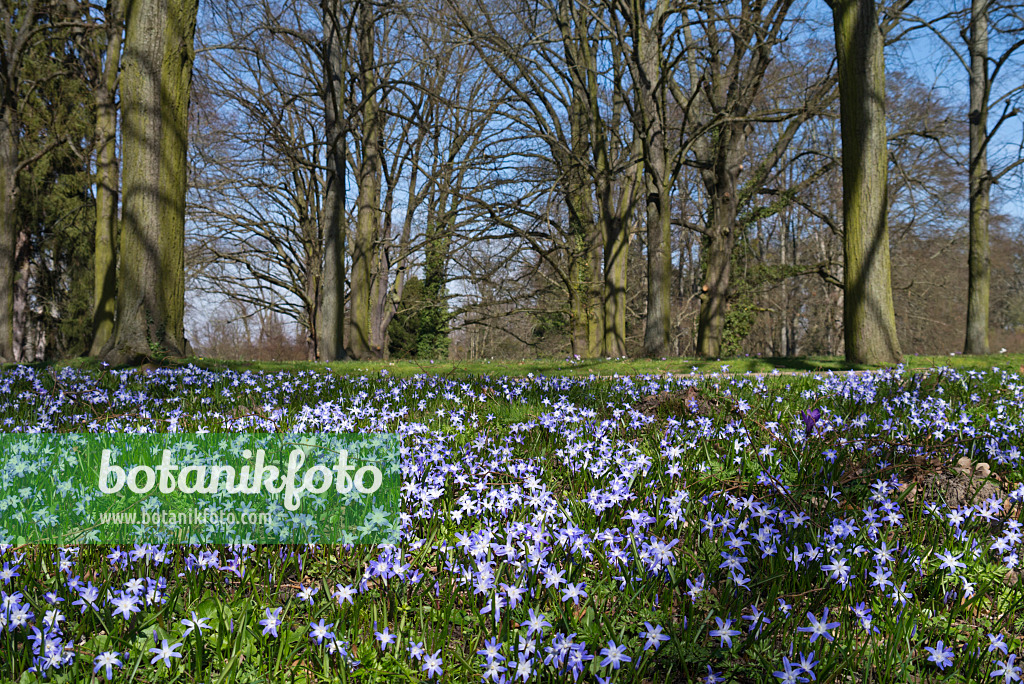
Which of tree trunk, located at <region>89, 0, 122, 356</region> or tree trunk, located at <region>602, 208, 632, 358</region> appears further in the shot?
tree trunk, located at <region>602, 208, 632, 358</region>

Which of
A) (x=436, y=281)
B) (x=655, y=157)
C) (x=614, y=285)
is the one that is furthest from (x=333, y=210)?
(x=436, y=281)

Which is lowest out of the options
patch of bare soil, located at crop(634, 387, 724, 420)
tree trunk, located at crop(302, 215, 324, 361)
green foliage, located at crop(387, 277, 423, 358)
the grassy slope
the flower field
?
the flower field

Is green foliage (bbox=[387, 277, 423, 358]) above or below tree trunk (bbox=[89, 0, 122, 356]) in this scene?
below

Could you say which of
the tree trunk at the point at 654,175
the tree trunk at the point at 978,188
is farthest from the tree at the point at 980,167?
the tree trunk at the point at 654,175

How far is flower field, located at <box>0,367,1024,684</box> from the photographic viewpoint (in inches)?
63.2

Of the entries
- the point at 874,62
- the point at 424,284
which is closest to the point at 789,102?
the point at 874,62

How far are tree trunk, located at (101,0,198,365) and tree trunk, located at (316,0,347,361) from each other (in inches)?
218

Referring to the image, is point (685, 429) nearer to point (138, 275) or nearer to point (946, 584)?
point (946, 584)

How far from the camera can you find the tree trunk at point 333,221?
1428 cm

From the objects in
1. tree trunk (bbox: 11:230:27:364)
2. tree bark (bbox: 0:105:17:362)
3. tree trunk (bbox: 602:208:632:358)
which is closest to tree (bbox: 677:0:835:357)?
tree trunk (bbox: 602:208:632:358)

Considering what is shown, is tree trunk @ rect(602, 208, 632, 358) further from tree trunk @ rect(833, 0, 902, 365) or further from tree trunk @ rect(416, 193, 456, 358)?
tree trunk @ rect(833, 0, 902, 365)

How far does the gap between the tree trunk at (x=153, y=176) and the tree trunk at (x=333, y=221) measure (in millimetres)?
5544

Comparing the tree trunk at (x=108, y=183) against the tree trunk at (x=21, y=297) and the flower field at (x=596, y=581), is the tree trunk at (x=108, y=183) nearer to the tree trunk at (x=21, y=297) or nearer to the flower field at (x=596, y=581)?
the tree trunk at (x=21, y=297)

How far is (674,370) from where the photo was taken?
29.2ft
